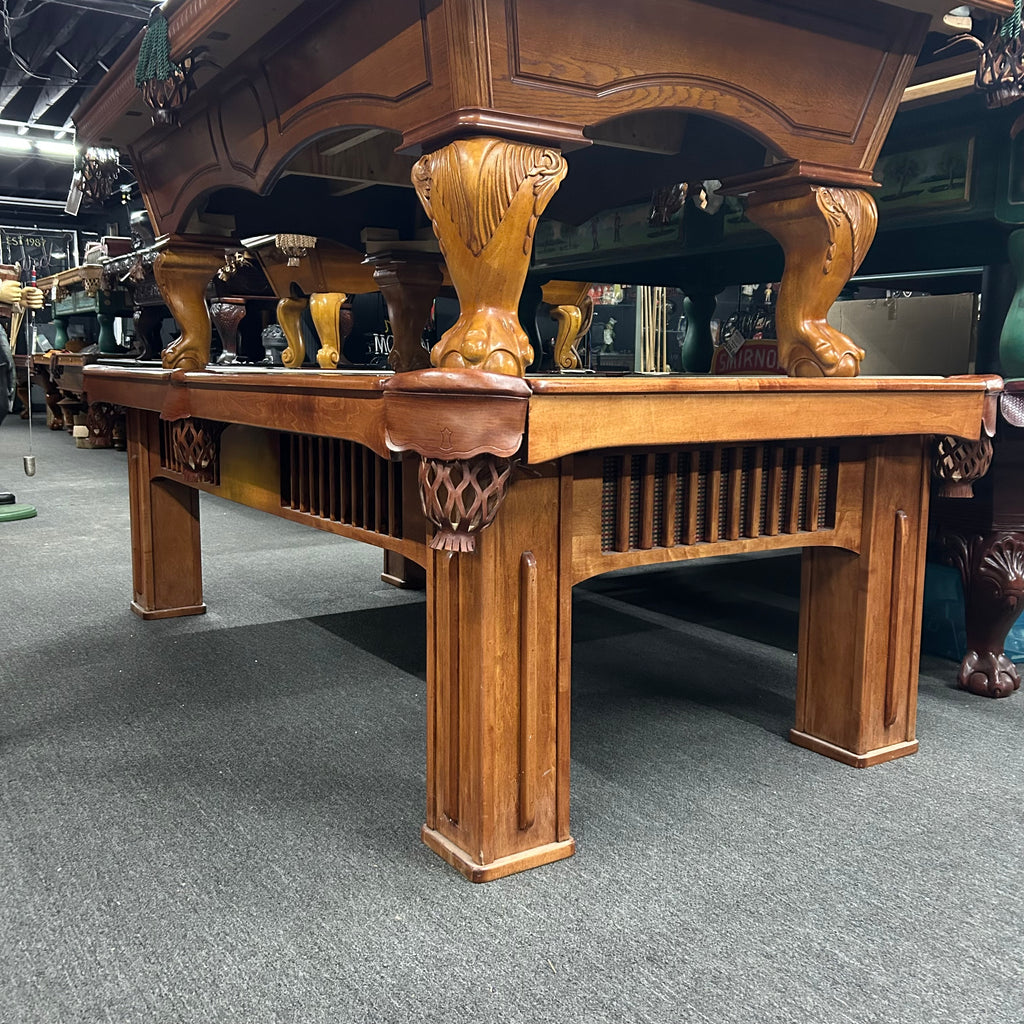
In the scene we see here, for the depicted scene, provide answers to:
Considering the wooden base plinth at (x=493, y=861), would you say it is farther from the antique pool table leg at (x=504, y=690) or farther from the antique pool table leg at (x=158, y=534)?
the antique pool table leg at (x=158, y=534)

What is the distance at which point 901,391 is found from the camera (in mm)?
1351

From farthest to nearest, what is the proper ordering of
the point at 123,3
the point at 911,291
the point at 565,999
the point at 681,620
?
1. the point at 123,3
2. the point at 911,291
3. the point at 681,620
4. the point at 565,999

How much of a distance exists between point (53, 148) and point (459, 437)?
8.75 m

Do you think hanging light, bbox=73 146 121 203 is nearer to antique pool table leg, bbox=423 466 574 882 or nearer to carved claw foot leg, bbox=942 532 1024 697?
antique pool table leg, bbox=423 466 574 882

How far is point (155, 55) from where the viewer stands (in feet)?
4.97

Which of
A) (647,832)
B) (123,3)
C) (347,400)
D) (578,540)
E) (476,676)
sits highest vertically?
(123,3)

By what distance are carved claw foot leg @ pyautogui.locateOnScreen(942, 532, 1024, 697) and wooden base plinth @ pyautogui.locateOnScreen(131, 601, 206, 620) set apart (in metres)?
1.70

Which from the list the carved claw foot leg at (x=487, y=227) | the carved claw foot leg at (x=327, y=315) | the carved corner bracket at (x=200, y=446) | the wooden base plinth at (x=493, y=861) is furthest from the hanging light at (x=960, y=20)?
the carved claw foot leg at (x=327, y=315)

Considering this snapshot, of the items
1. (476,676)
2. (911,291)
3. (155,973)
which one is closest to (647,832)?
(476,676)

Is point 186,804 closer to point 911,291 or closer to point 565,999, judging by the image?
point 565,999

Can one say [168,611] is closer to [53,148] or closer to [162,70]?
[162,70]

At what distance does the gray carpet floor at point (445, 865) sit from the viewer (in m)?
0.95

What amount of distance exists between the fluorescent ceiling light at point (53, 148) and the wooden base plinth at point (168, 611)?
7.28 metres

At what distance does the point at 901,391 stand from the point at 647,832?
69 centimetres
